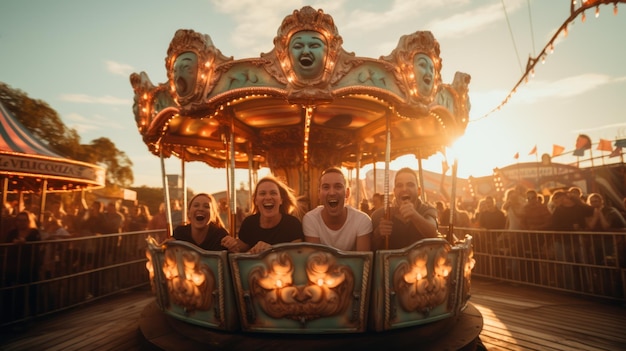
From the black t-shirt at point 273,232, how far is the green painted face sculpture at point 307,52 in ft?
5.90

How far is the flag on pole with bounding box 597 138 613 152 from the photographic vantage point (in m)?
21.5

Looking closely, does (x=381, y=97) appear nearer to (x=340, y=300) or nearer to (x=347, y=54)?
(x=347, y=54)

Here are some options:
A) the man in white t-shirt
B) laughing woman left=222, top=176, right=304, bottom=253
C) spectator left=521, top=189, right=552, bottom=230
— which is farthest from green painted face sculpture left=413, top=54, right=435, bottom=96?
spectator left=521, top=189, right=552, bottom=230

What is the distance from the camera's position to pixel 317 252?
2910 mm

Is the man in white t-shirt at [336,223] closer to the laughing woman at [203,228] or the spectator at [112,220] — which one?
the laughing woman at [203,228]

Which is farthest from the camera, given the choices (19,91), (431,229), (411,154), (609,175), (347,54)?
(19,91)

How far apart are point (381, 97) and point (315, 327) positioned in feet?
9.31

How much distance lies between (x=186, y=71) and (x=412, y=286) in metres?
3.65

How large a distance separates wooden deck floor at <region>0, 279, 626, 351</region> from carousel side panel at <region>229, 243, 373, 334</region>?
4.63 ft

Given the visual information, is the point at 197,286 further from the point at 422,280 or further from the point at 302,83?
the point at 302,83

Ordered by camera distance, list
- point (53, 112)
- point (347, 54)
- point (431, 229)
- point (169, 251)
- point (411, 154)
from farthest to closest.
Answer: point (53, 112) → point (411, 154) → point (347, 54) → point (169, 251) → point (431, 229)

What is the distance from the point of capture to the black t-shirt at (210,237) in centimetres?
350

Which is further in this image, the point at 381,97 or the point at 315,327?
the point at 381,97

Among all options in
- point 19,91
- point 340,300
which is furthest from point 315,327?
point 19,91
